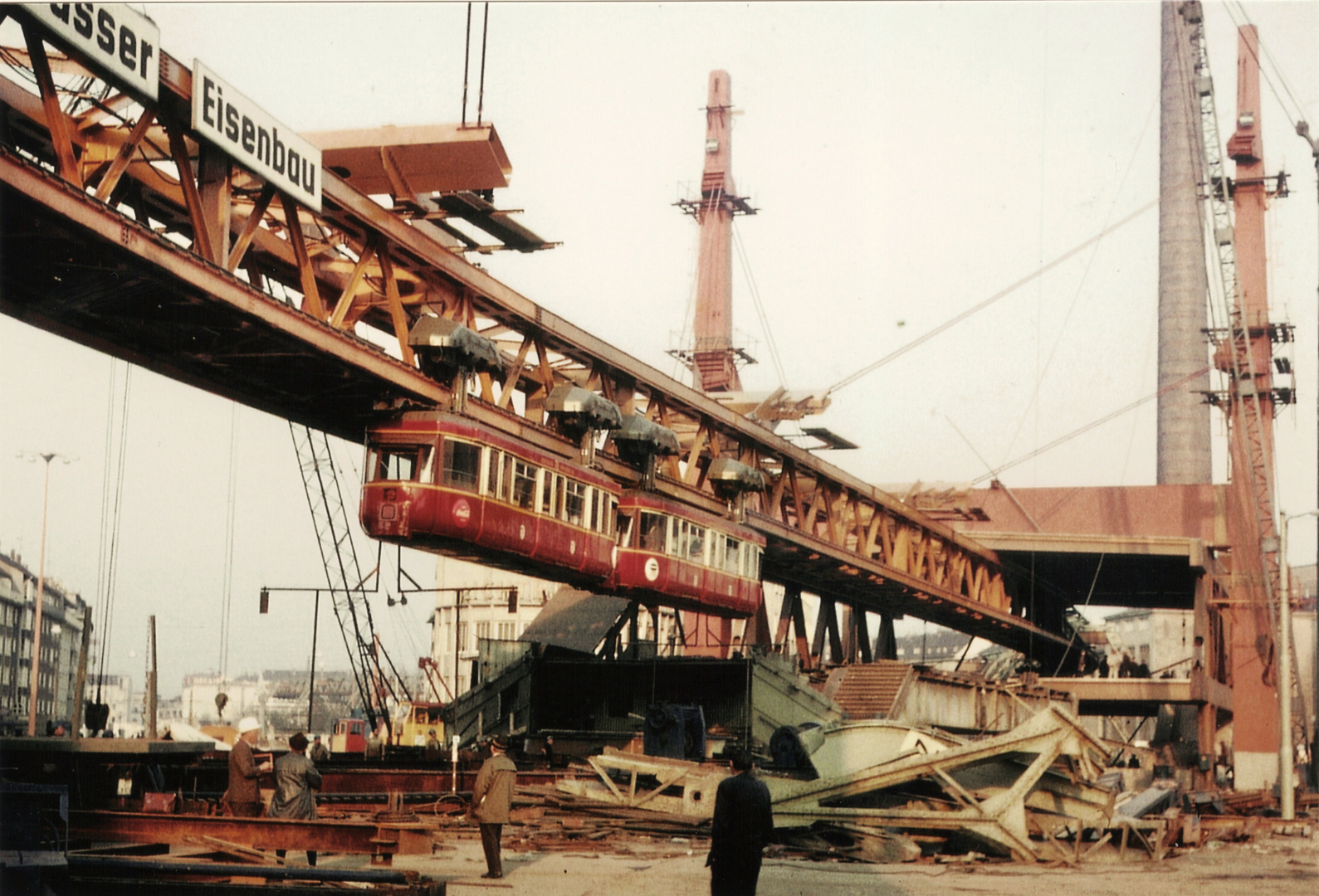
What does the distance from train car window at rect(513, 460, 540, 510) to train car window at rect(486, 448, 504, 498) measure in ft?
2.37

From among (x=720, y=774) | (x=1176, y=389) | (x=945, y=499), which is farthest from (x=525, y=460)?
(x=1176, y=389)

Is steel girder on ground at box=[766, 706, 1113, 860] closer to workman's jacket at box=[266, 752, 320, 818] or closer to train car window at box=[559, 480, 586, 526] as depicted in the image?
workman's jacket at box=[266, 752, 320, 818]

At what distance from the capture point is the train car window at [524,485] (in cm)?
2786

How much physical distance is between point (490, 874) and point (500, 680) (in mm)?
26532

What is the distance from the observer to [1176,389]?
8375 cm

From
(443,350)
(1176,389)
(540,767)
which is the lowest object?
(540,767)

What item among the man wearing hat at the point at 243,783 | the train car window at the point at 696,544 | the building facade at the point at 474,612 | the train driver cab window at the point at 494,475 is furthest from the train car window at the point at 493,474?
the building facade at the point at 474,612

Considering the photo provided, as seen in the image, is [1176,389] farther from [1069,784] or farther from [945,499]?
[1069,784]

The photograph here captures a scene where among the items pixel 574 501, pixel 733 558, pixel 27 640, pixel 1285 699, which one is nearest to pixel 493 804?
pixel 574 501

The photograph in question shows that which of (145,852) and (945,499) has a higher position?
(945,499)

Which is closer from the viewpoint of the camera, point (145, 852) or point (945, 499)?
point (145, 852)

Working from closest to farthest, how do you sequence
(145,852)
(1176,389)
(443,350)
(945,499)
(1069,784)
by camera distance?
(145,852) < (1069,784) < (443,350) < (945,499) < (1176,389)

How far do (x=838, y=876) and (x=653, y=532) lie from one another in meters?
17.2

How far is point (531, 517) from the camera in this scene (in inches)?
1123
